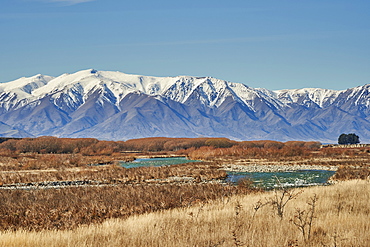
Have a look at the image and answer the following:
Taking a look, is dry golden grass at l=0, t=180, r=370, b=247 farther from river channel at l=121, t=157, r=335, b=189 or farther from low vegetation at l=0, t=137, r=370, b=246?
river channel at l=121, t=157, r=335, b=189

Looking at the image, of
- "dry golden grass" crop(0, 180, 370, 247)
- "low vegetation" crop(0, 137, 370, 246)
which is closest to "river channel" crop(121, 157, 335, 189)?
"low vegetation" crop(0, 137, 370, 246)

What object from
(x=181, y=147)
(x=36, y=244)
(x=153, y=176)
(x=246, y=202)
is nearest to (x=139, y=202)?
(x=246, y=202)

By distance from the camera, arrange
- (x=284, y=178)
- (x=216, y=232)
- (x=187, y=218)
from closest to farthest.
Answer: (x=216, y=232) < (x=187, y=218) < (x=284, y=178)

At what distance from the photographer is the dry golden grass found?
11.5m

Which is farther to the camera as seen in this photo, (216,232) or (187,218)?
(187,218)

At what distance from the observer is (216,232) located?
12.6m

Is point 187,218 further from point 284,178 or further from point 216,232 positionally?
point 284,178

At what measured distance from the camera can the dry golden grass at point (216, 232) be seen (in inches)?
452

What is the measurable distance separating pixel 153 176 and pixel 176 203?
2144 cm

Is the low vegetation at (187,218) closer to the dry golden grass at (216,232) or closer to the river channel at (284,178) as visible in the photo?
the dry golden grass at (216,232)

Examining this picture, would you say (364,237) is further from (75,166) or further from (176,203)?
(75,166)

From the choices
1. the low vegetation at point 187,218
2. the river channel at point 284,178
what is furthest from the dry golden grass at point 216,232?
the river channel at point 284,178

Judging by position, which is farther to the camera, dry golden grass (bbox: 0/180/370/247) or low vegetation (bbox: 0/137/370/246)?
low vegetation (bbox: 0/137/370/246)

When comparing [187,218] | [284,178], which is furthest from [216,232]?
[284,178]
